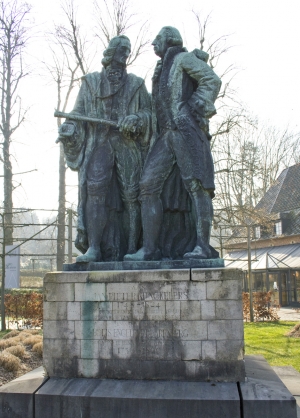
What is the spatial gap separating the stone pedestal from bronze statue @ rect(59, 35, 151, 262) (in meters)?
0.75

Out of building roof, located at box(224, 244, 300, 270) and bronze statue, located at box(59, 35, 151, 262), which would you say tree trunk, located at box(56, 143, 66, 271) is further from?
bronze statue, located at box(59, 35, 151, 262)

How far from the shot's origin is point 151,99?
5887mm

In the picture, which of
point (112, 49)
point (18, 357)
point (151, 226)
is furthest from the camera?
point (18, 357)

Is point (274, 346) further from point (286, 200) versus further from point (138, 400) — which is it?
point (286, 200)

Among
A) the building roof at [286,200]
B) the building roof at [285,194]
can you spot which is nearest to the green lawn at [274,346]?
the building roof at [286,200]

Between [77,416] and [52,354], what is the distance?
0.79 metres

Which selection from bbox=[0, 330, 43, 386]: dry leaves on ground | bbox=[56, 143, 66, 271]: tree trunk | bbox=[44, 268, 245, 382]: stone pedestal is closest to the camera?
bbox=[44, 268, 245, 382]: stone pedestal

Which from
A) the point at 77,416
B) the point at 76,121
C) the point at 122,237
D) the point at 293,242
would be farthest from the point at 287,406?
the point at 293,242

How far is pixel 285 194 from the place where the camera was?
36031 millimetres

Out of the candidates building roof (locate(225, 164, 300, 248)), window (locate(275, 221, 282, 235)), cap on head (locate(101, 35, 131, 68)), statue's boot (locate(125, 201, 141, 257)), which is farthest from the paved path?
window (locate(275, 221, 282, 235))

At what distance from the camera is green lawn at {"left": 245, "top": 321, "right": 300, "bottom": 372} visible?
9.00 meters

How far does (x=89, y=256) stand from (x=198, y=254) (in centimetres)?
127

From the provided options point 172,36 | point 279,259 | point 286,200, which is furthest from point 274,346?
point 286,200

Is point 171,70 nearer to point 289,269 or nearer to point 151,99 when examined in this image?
point 151,99
